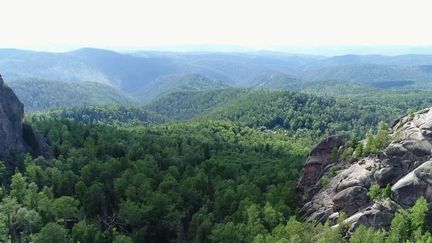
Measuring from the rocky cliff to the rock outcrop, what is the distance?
72755mm

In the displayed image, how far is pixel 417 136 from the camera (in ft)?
299

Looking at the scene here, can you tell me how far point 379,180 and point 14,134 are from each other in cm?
9171

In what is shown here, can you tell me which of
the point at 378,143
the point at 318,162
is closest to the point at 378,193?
the point at 378,143

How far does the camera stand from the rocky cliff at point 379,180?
81250 mm

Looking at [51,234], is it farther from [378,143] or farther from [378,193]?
[378,143]

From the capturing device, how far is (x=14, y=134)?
12594 cm

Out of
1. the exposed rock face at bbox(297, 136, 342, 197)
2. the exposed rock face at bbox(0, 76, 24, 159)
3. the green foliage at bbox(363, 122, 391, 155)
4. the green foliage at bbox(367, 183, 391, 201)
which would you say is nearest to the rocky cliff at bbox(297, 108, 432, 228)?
the exposed rock face at bbox(297, 136, 342, 197)

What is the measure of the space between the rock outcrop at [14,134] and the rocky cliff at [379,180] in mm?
72755

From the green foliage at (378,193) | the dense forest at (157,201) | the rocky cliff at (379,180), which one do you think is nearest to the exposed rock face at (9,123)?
the dense forest at (157,201)

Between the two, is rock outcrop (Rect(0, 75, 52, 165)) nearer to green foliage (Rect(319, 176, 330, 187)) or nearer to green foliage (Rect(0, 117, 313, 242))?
green foliage (Rect(0, 117, 313, 242))

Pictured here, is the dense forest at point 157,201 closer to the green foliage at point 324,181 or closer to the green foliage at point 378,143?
the green foliage at point 378,143

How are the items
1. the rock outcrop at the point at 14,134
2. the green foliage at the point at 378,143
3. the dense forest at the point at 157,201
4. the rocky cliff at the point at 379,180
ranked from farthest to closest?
the rock outcrop at the point at 14,134, the green foliage at the point at 378,143, the rocky cliff at the point at 379,180, the dense forest at the point at 157,201

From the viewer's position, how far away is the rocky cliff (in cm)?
8125

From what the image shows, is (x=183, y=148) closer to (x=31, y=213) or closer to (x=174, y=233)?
(x=174, y=233)
